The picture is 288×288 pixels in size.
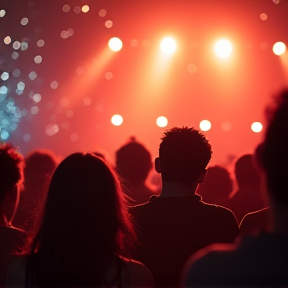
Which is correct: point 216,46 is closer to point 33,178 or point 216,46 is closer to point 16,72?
point 16,72

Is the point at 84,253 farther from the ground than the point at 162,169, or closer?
closer

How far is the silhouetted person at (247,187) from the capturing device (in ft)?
16.8

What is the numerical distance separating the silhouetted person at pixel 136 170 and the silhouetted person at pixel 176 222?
5.17 ft

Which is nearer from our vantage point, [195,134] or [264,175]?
[264,175]

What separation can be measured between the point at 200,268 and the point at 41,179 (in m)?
3.93

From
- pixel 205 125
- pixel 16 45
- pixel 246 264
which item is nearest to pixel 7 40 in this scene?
pixel 16 45

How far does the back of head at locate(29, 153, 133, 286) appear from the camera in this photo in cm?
276

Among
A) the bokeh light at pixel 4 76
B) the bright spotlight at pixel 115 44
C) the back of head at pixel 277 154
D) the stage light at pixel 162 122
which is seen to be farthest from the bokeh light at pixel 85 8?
the back of head at pixel 277 154

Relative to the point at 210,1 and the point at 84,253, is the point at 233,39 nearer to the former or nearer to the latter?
the point at 210,1

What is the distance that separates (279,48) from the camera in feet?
48.5


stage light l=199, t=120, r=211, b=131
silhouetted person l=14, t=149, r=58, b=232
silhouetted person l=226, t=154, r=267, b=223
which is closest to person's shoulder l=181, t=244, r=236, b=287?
silhouetted person l=226, t=154, r=267, b=223

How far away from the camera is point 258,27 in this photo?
14555 millimetres

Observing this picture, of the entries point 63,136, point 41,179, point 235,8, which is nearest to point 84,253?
point 41,179

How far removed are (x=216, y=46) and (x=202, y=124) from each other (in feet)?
6.96
